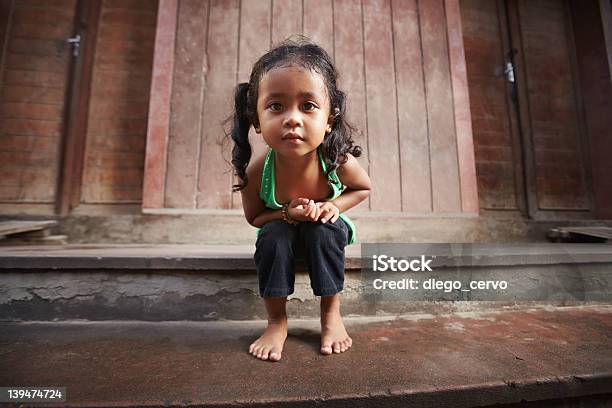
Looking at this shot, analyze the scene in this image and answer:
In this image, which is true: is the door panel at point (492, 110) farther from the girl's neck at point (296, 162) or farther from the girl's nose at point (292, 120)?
the girl's nose at point (292, 120)

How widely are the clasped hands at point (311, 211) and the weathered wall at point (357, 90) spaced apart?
4.71 feet

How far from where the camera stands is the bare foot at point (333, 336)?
36.7 inches

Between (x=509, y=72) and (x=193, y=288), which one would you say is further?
(x=509, y=72)

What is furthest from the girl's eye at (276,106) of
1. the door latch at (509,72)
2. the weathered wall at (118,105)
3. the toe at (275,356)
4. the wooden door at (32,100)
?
the door latch at (509,72)

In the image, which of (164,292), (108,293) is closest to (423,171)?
(164,292)

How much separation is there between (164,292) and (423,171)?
7.24 ft

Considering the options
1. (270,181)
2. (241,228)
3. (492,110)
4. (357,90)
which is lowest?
(241,228)

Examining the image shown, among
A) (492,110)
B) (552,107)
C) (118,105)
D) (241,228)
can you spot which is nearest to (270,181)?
(241,228)

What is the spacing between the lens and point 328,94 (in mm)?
1017

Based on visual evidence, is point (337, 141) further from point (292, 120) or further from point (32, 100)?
point (32, 100)

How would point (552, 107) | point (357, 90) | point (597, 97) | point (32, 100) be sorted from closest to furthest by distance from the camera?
point (357, 90)
point (32, 100)
point (597, 97)
point (552, 107)

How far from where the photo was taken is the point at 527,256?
1.37 m

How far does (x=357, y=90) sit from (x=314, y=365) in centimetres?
236

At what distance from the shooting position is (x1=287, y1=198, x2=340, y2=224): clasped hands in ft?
3.28
